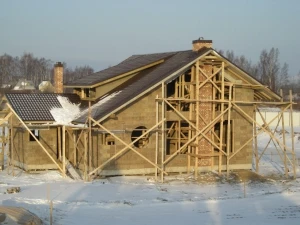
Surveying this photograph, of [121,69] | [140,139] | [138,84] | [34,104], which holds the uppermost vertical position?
[121,69]

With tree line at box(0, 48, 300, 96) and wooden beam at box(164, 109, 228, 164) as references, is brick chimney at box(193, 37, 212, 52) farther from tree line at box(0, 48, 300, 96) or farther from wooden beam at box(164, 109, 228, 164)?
tree line at box(0, 48, 300, 96)

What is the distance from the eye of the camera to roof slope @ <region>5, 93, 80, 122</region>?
87.3 feet

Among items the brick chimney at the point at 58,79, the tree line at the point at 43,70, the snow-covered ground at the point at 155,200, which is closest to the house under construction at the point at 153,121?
the snow-covered ground at the point at 155,200

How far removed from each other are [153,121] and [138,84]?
223 cm

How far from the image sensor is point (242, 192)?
2241cm

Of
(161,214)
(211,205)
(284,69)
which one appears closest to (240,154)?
(211,205)

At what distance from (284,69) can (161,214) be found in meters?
117

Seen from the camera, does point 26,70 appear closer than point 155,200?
No

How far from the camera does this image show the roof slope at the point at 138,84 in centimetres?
2458

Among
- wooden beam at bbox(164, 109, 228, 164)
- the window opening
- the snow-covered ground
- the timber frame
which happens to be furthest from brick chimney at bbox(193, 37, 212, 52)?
the snow-covered ground

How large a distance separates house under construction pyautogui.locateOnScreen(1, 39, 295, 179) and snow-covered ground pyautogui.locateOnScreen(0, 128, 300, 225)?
1.14 meters

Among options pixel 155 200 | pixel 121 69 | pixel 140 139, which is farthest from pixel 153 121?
pixel 155 200

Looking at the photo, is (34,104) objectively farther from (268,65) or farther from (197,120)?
(268,65)

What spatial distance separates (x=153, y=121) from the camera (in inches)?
1000
